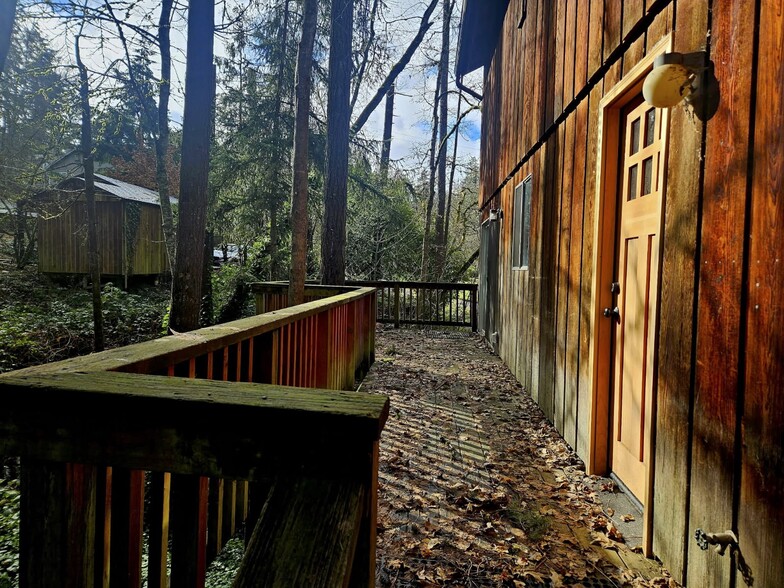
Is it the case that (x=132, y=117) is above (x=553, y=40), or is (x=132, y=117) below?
above

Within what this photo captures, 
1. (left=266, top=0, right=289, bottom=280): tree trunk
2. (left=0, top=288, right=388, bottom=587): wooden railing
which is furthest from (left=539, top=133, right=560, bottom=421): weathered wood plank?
(left=266, top=0, right=289, bottom=280): tree trunk

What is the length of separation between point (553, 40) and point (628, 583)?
14.6 ft

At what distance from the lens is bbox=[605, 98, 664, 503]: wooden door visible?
2.43m

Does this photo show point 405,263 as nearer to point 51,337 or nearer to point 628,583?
point 51,337

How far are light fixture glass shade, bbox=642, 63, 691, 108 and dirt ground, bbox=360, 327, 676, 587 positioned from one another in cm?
213

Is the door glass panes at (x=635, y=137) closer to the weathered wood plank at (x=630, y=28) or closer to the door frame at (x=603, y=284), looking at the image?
the door frame at (x=603, y=284)

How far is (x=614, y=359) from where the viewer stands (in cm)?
298

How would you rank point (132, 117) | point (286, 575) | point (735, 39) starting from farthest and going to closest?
point (132, 117) → point (735, 39) → point (286, 575)

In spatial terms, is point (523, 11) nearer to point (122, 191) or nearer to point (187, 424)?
point (187, 424)

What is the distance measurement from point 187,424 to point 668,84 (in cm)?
229

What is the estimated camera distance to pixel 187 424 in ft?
2.80

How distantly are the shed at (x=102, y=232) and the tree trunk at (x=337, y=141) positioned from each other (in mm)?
11979

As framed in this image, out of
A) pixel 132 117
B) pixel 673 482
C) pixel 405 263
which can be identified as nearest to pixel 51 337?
pixel 132 117

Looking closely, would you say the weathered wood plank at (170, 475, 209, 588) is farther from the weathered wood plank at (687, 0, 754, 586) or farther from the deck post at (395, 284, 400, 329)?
the deck post at (395, 284, 400, 329)
